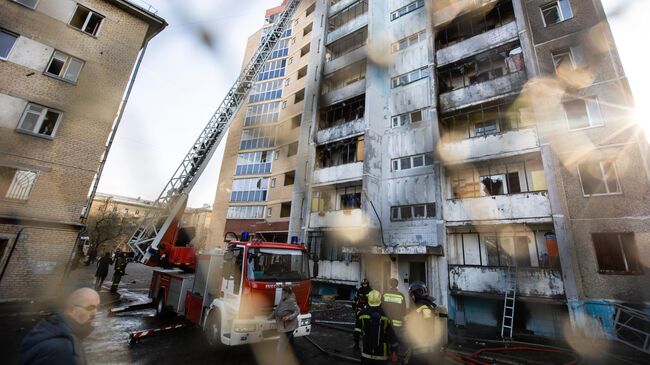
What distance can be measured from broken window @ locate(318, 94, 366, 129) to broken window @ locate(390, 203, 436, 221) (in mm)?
7390

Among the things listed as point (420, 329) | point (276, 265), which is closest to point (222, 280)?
point (276, 265)

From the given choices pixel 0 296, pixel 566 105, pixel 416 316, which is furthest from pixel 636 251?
pixel 0 296

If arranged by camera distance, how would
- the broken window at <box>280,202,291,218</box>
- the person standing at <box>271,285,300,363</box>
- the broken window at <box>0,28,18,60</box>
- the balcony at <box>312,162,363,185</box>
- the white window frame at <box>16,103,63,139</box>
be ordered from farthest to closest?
1. the broken window at <box>280,202,291,218</box>
2. the balcony at <box>312,162,363,185</box>
3. the broken window at <box>0,28,18,60</box>
4. the white window frame at <box>16,103,63,139</box>
5. the person standing at <box>271,285,300,363</box>

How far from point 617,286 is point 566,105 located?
792cm

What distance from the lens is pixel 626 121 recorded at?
1121 cm

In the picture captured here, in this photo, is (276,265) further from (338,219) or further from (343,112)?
(343,112)

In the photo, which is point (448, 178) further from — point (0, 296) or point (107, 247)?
point (107, 247)

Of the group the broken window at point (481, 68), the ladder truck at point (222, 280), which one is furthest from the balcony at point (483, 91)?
the ladder truck at point (222, 280)

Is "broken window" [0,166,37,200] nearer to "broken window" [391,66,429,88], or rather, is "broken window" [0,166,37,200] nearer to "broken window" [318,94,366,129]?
"broken window" [318,94,366,129]

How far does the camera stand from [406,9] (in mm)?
20453

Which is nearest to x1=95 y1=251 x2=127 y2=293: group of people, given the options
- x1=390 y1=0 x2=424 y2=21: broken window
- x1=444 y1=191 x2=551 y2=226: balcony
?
x1=444 y1=191 x2=551 y2=226: balcony

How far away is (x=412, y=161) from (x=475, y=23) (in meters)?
9.54

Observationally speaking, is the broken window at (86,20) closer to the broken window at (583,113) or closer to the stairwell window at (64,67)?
the stairwell window at (64,67)

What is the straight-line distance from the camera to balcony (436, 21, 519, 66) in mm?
14797
